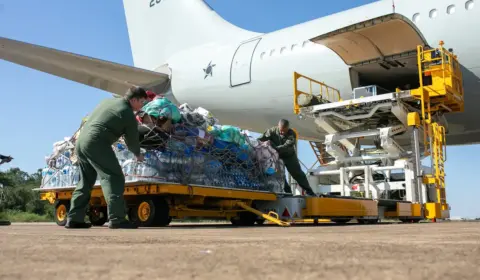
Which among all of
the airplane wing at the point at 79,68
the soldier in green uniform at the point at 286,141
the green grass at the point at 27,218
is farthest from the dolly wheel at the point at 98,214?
the green grass at the point at 27,218

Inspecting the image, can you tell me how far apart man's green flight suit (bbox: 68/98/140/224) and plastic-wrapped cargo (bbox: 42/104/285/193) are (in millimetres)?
606

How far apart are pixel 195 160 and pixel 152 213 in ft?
2.19

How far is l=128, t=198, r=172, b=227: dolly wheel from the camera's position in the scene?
4383 mm

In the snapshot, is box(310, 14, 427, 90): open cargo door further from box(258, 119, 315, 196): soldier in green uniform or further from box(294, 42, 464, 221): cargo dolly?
box(258, 119, 315, 196): soldier in green uniform

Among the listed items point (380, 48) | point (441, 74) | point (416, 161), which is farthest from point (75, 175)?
point (380, 48)

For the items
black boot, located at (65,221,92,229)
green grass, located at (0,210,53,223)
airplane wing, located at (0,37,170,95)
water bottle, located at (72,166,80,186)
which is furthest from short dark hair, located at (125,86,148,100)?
green grass, located at (0,210,53,223)

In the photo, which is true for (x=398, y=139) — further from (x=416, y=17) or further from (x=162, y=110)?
(x=162, y=110)

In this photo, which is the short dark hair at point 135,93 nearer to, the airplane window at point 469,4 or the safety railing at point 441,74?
the safety railing at point 441,74

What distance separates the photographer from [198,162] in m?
Answer: 4.67

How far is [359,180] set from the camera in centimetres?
733

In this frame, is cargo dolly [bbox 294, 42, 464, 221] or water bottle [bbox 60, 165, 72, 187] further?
cargo dolly [bbox 294, 42, 464, 221]

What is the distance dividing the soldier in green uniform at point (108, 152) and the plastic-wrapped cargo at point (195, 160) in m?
0.57

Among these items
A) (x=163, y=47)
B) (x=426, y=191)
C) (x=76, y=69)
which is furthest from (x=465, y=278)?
(x=163, y=47)

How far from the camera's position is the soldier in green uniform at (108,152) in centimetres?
359
